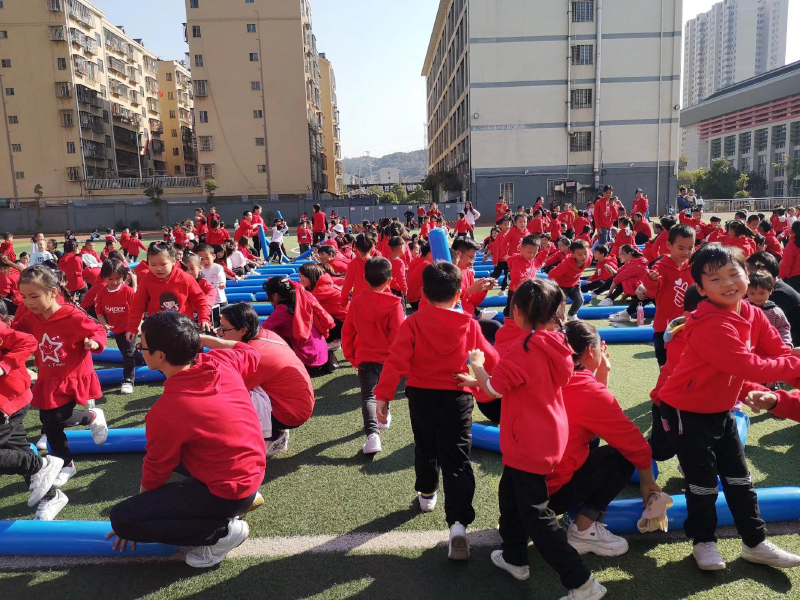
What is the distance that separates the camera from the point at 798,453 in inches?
161

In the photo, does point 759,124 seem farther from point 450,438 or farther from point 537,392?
point 537,392

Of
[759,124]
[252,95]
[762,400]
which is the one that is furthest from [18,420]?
[759,124]

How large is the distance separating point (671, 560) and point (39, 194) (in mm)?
53463

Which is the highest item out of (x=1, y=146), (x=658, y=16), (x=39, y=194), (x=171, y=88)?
(x=171, y=88)

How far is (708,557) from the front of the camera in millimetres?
2822

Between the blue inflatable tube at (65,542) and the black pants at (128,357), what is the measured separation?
318cm

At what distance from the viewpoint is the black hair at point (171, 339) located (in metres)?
2.85

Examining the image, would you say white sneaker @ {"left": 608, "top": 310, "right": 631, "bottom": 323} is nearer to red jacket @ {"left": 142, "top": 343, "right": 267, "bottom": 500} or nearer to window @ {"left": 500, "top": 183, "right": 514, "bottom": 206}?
red jacket @ {"left": 142, "top": 343, "right": 267, "bottom": 500}

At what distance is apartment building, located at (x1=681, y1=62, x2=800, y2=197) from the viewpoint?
190 feet

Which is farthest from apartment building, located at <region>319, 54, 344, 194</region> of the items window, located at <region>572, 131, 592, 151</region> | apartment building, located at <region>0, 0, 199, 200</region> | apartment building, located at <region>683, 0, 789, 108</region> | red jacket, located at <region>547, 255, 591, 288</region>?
apartment building, located at <region>683, 0, 789, 108</region>

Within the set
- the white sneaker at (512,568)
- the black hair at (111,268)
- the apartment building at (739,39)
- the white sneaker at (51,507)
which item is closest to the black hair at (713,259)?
the white sneaker at (512,568)

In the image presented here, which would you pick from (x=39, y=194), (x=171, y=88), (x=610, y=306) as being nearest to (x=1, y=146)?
(x=39, y=194)

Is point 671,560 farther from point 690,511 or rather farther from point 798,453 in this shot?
point 798,453

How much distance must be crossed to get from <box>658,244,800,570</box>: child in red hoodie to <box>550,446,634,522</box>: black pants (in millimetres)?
322
